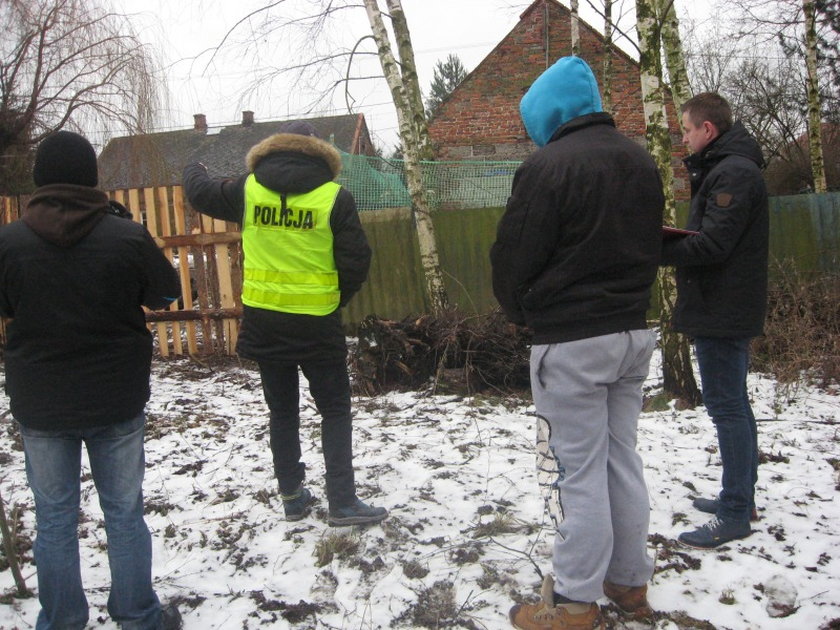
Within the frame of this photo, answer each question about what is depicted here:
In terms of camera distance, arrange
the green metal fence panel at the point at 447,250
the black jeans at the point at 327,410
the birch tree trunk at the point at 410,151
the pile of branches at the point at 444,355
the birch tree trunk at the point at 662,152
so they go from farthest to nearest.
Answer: the green metal fence panel at the point at 447,250
the birch tree trunk at the point at 410,151
the pile of branches at the point at 444,355
the birch tree trunk at the point at 662,152
the black jeans at the point at 327,410

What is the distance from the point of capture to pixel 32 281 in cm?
200

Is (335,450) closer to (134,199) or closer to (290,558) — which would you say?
(290,558)

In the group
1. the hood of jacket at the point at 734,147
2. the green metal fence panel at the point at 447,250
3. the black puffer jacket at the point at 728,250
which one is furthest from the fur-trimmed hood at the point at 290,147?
the green metal fence panel at the point at 447,250

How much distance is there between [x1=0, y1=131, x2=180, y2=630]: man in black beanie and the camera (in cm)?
201

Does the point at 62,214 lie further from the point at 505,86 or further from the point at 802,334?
the point at 505,86

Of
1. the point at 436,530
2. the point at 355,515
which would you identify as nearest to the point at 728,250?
the point at 436,530

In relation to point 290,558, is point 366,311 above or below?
above

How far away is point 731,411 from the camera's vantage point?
8.96 feet

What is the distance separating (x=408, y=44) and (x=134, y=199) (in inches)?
142

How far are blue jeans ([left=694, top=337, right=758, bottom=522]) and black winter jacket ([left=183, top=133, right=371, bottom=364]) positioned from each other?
160cm

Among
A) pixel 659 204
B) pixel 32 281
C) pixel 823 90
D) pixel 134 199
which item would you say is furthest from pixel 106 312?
pixel 823 90

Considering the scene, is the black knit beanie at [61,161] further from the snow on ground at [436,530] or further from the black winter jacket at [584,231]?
the snow on ground at [436,530]

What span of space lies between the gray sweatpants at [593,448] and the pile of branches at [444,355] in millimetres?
2989

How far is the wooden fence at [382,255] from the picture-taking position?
6.99 meters
